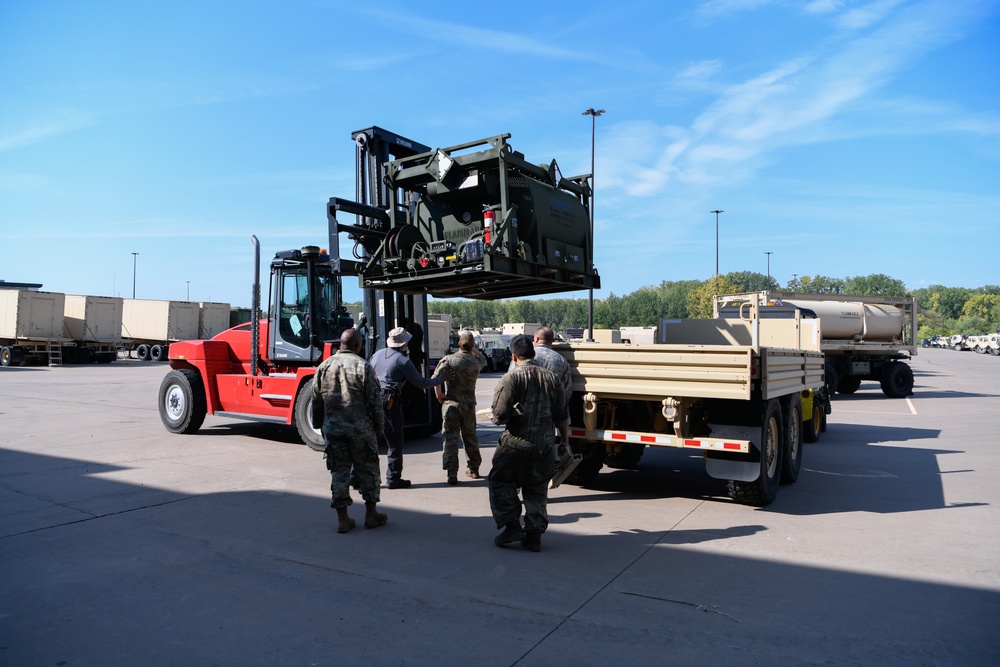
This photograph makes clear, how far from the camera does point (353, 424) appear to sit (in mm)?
6051

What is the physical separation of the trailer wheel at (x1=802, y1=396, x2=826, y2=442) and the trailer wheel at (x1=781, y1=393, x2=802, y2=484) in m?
3.23

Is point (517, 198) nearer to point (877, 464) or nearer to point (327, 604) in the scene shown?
point (327, 604)

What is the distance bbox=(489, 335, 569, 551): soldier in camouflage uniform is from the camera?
553cm

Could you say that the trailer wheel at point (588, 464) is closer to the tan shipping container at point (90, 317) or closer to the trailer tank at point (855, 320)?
the trailer tank at point (855, 320)

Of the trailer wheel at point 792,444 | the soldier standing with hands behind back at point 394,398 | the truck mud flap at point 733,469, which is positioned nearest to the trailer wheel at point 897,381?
the trailer wheel at point 792,444

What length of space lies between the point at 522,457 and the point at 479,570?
0.96 meters

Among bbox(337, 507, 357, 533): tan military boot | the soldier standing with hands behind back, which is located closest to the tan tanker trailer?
the soldier standing with hands behind back

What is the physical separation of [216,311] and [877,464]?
37.0 metres

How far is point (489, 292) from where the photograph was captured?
8.80 metres

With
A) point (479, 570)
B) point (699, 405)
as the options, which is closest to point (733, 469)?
point (699, 405)

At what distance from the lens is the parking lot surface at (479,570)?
373cm

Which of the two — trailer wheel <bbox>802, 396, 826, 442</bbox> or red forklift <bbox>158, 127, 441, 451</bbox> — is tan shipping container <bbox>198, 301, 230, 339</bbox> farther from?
trailer wheel <bbox>802, 396, 826, 442</bbox>

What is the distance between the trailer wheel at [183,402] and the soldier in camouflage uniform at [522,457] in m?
7.71

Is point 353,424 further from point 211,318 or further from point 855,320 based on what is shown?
point 211,318
